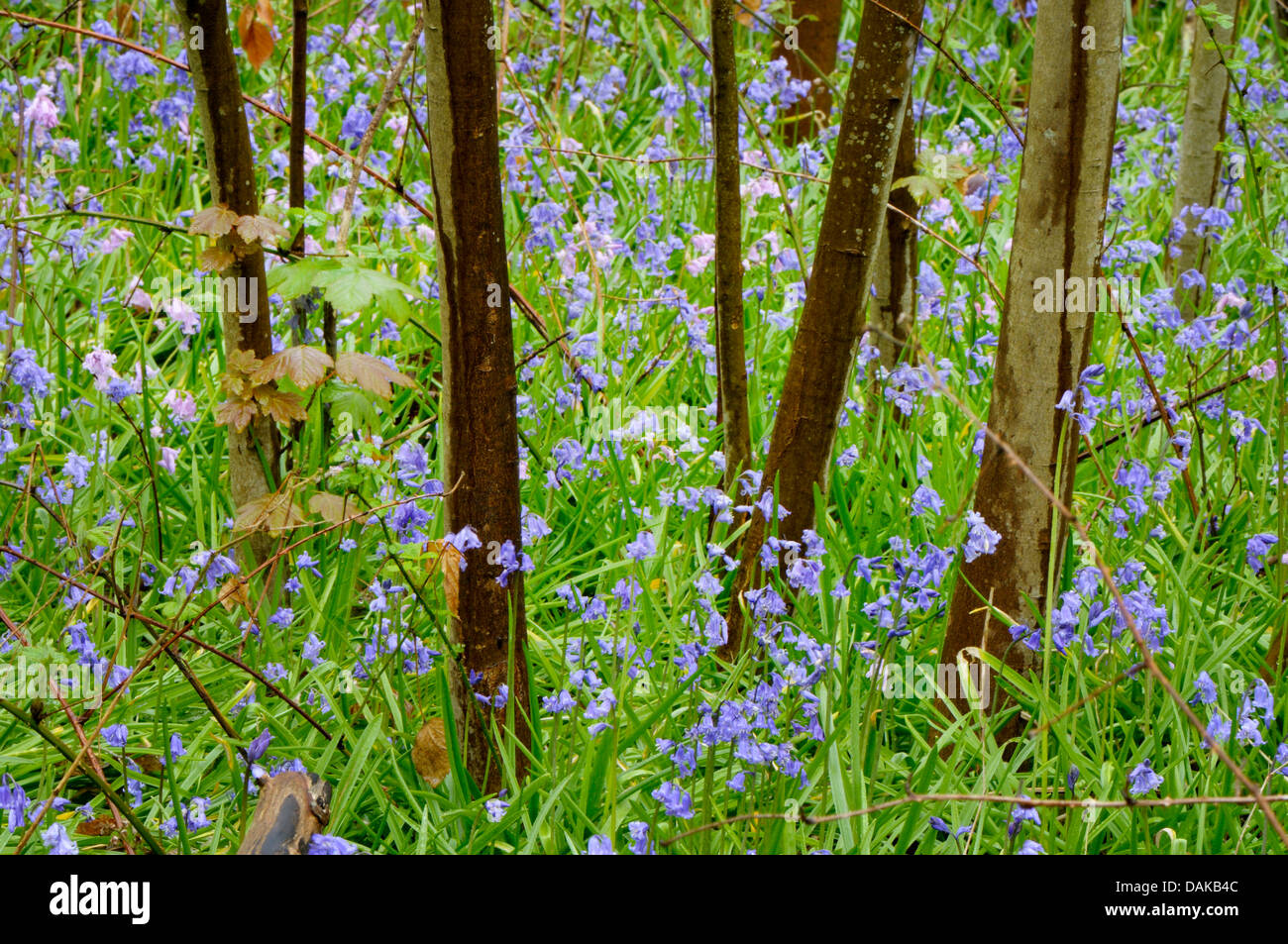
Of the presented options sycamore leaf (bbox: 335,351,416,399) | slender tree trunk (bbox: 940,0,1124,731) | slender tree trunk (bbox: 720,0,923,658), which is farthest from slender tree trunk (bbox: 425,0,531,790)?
slender tree trunk (bbox: 940,0,1124,731)

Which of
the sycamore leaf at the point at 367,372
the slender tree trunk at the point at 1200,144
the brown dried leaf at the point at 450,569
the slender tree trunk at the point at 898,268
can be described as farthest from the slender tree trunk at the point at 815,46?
the brown dried leaf at the point at 450,569

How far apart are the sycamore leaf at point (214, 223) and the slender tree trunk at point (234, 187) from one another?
97 millimetres

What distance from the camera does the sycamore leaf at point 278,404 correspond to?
2514mm

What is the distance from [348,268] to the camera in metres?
2.16

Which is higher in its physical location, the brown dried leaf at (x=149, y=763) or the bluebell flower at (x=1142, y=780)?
the bluebell flower at (x=1142, y=780)

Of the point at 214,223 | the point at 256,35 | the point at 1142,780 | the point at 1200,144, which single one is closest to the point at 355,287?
the point at 214,223

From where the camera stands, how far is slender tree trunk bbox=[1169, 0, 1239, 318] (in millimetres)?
4020

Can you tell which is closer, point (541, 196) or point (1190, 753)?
point (1190, 753)

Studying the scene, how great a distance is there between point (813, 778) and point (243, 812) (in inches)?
41.5

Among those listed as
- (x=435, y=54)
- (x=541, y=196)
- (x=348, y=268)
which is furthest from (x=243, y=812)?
(x=541, y=196)

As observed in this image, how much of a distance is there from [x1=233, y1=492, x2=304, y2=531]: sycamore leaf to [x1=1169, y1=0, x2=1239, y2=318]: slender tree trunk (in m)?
3.11

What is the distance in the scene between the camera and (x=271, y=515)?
240 centimetres

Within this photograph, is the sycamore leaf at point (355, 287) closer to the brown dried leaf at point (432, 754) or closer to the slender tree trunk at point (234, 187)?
the slender tree trunk at point (234, 187)
